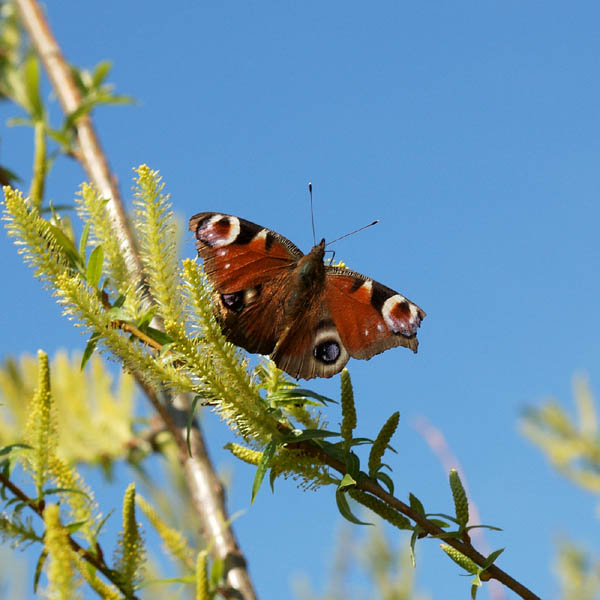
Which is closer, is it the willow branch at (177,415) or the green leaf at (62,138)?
the willow branch at (177,415)

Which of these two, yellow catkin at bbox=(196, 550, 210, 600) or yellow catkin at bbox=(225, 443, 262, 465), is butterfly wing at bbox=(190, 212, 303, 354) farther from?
yellow catkin at bbox=(196, 550, 210, 600)

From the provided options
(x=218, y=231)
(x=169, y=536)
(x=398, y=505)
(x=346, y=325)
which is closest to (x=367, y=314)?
(x=346, y=325)

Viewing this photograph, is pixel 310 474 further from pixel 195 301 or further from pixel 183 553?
pixel 183 553

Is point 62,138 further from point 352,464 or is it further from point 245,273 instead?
point 352,464

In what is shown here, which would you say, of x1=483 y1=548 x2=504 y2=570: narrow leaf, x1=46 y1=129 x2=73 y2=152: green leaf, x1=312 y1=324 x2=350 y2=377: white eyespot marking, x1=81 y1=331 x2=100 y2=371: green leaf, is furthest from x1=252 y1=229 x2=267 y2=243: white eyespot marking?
x1=46 y1=129 x2=73 y2=152: green leaf

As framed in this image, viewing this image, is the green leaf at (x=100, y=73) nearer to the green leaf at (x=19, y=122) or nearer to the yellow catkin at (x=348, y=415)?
the green leaf at (x=19, y=122)

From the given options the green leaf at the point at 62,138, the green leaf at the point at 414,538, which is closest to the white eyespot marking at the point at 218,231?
the green leaf at the point at 414,538

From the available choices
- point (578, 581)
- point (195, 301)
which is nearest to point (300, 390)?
point (195, 301)
